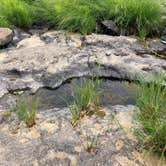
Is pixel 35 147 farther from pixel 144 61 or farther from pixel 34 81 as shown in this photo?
pixel 144 61

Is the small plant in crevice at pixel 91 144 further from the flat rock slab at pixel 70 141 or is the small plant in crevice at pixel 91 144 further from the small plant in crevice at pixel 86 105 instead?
the small plant in crevice at pixel 86 105

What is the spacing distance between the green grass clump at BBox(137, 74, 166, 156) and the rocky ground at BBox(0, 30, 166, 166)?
0.13 meters

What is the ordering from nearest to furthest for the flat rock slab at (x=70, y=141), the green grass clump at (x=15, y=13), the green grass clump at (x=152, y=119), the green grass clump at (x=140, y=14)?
the green grass clump at (x=152, y=119) < the flat rock slab at (x=70, y=141) < the green grass clump at (x=140, y=14) < the green grass clump at (x=15, y=13)

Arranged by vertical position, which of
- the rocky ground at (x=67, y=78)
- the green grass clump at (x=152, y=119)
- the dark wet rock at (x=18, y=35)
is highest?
the green grass clump at (x=152, y=119)

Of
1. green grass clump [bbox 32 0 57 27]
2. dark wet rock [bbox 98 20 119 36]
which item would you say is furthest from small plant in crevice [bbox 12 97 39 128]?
green grass clump [bbox 32 0 57 27]

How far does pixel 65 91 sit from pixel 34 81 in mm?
394

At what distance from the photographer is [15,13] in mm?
5445

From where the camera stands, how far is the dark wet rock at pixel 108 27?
16.8ft

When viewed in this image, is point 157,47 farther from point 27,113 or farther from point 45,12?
point 27,113

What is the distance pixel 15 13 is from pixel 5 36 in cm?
86

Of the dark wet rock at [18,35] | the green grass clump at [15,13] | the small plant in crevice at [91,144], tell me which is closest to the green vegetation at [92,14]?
the green grass clump at [15,13]

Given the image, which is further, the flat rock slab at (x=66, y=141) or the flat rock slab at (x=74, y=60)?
the flat rock slab at (x=74, y=60)

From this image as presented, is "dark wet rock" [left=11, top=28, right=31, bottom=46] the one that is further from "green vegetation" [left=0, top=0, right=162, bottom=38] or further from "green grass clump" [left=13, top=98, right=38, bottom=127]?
"green grass clump" [left=13, top=98, right=38, bottom=127]

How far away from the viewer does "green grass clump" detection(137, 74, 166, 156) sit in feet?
8.36
